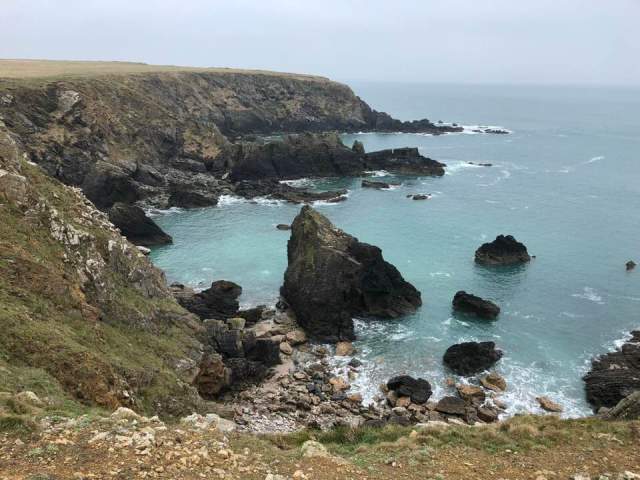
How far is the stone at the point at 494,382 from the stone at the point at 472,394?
108 cm

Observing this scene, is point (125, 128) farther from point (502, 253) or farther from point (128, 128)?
point (502, 253)

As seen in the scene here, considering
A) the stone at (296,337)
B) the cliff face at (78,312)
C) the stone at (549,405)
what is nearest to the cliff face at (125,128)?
the stone at (296,337)

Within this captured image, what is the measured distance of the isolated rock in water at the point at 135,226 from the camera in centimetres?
5794

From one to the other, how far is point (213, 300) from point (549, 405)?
26.5 m

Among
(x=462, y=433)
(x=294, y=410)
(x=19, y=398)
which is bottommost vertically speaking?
(x=294, y=410)

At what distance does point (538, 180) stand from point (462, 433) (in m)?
89.8

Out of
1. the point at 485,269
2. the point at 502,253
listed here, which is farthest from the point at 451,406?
the point at 502,253

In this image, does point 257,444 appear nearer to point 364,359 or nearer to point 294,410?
point 294,410

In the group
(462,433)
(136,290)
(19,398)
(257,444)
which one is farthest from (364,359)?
(19,398)

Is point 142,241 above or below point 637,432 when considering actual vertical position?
below

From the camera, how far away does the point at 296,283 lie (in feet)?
139

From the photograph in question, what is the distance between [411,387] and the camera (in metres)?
31.9

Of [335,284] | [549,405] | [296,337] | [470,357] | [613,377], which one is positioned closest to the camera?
[549,405]

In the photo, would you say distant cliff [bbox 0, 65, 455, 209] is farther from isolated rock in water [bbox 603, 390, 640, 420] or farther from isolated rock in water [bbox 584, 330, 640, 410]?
isolated rock in water [bbox 584, 330, 640, 410]
